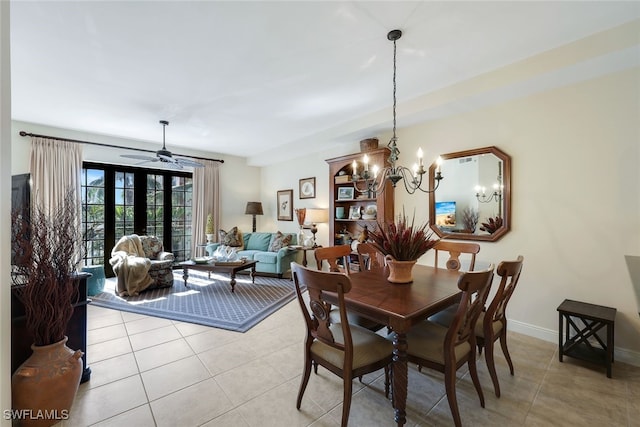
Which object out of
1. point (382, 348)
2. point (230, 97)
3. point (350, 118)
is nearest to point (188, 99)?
point (230, 97)

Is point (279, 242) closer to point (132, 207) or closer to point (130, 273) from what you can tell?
point (130, 273)

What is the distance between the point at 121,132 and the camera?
4.84 meters

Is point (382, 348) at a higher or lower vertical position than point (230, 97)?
lower

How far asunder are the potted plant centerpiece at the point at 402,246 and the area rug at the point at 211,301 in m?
1.86

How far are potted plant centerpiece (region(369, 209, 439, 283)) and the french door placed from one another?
17.5 feet

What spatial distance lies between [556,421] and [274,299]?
10.2ft

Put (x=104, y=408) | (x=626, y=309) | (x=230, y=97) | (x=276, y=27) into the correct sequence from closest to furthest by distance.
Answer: (x=104, y=408), (x=276, y=27), (x=626, y=309), (x=230, y=97)

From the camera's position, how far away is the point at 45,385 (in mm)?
1590

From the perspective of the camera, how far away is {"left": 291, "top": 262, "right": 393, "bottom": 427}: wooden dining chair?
148 cm

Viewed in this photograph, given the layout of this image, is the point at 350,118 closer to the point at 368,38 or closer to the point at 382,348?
the point at 368,38

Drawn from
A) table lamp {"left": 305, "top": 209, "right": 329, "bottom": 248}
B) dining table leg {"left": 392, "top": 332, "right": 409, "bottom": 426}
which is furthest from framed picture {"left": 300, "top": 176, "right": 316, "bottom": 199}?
dining table leg {"left": 392, "top": 332, "right": 409, "bottom": 426}

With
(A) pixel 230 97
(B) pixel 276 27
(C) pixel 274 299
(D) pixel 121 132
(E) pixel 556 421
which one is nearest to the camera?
(E) pixel 556 421

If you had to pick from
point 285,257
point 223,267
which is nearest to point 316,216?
point 285,257

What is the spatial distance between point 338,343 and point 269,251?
4102 mm
